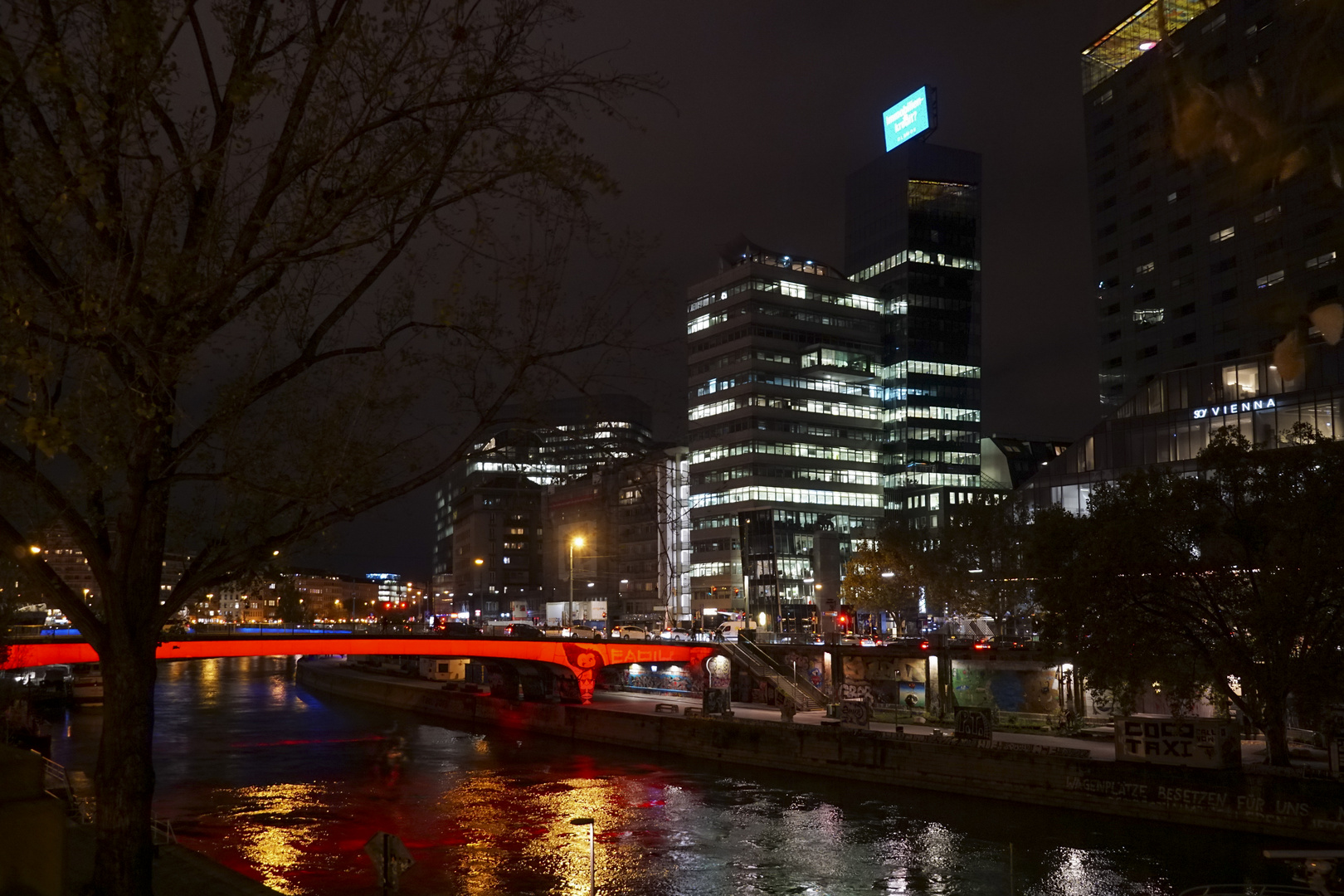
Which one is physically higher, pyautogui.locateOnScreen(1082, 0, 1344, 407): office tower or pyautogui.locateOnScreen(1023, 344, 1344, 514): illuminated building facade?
pyautogui.locateOnScreen(1082, 0, 1344, 407): office tower

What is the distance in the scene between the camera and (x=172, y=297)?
12.1 metres

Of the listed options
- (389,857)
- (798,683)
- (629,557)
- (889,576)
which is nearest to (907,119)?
(629,557)

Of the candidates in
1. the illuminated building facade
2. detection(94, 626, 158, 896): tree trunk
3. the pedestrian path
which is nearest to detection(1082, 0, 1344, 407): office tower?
the illuminated building facade

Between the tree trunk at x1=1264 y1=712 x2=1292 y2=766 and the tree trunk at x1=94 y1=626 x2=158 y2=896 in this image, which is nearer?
the tree trunk at x1=94 y1=626 x2=158 y2=896

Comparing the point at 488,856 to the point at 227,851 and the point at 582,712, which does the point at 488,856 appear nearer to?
the point at 227,851

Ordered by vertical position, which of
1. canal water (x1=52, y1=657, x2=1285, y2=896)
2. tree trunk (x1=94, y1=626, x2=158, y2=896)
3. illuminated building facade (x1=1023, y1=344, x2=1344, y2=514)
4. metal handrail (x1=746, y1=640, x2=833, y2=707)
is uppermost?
illuminated building facade (x1=1023, y1=344, x2=1344, y2=514)

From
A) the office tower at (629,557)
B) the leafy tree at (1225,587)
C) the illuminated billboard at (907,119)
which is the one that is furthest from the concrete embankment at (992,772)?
the illuminated billboard at (907,119)

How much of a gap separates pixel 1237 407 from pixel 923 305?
276 ft

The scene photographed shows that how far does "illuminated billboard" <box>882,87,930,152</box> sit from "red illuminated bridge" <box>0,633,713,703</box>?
382ft

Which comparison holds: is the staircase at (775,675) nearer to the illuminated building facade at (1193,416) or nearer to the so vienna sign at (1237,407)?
the illuminated building facade at (1193,416)

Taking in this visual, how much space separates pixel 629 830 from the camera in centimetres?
4222

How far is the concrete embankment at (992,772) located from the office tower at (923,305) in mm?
85942

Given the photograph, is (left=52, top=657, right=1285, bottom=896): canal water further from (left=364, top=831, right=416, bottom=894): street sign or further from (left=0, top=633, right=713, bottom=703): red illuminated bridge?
(left=364, top=831, right=416, bottom=894): street sign

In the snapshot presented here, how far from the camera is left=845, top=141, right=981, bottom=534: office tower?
15362 cm
